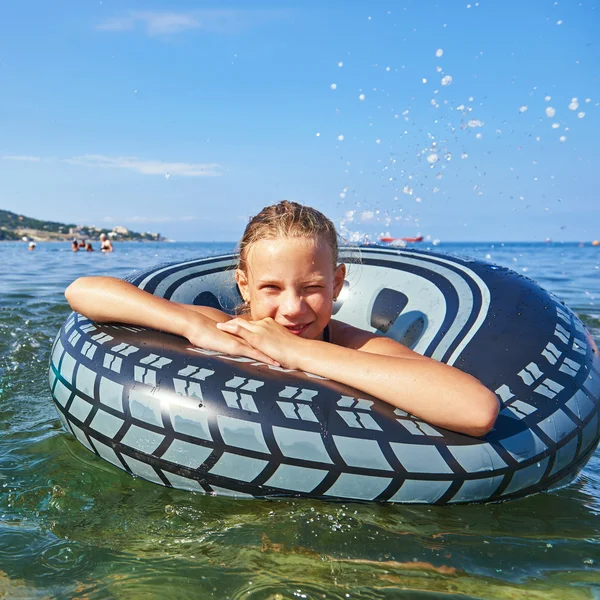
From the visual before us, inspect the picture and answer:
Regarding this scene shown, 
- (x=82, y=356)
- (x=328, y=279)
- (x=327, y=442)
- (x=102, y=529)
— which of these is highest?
(x=328, y=279)

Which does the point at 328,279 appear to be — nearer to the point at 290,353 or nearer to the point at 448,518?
the point at 290,353

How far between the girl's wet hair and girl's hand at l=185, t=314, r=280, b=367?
1.20 feet

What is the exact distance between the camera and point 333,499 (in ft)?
6.45

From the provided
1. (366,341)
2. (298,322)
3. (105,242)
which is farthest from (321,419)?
(105,242)

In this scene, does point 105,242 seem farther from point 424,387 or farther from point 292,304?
point 424,387

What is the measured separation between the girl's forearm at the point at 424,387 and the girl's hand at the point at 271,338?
15 centimetres

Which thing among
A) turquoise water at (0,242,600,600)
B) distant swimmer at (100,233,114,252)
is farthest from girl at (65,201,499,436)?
distant swimmer at (100,233,114,252)

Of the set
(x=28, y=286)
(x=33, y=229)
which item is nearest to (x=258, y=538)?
(x=28, y=286)

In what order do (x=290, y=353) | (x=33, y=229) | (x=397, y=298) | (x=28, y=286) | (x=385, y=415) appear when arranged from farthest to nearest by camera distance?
(x=33, y=229), (x=28, y=286), (x=397, y=298), (x=290, y=353), (x=385, y=415)

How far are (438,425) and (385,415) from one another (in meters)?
0.17

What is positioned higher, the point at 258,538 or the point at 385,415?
the point at 385,415

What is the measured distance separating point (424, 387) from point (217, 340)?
81cm

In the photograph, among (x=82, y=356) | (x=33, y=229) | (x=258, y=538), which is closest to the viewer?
(x=258, y=538)

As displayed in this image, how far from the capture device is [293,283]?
7.68 feet
